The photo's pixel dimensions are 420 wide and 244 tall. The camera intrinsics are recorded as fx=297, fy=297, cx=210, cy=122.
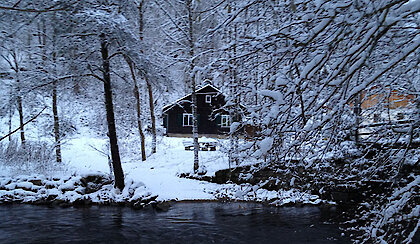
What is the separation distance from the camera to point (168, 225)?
9.98m

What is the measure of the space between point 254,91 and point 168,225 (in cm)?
833

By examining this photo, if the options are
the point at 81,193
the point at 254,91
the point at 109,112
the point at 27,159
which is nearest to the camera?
the point at 254,91

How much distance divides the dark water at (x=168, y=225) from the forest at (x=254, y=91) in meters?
0.83

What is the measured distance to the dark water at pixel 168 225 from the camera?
868cm

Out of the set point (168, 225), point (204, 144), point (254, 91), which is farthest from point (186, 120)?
point (254, 91)

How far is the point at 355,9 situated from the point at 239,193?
1837mm

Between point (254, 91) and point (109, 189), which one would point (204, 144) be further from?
point (254, 91)

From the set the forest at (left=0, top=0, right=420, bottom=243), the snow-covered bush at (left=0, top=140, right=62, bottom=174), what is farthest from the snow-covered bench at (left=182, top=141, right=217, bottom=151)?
the snow-covered bush at (left=0, top=140, right=62, bottom=174)

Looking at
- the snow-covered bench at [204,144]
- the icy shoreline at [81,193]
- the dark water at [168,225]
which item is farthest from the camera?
the snow-covered bench at [204,144]

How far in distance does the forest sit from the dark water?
834 millimetres

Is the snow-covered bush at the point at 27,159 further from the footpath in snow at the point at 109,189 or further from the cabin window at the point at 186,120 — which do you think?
the cabin window at the point at 186,120

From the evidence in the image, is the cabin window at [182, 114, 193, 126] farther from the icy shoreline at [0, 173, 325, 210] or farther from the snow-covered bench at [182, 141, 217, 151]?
the icy shoreline at [0, 173, 325, 210]

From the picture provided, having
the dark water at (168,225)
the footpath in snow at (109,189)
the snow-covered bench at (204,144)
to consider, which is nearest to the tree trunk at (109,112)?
the footpath in snow at (109,189)

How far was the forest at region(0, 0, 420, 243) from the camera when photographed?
249 cm
